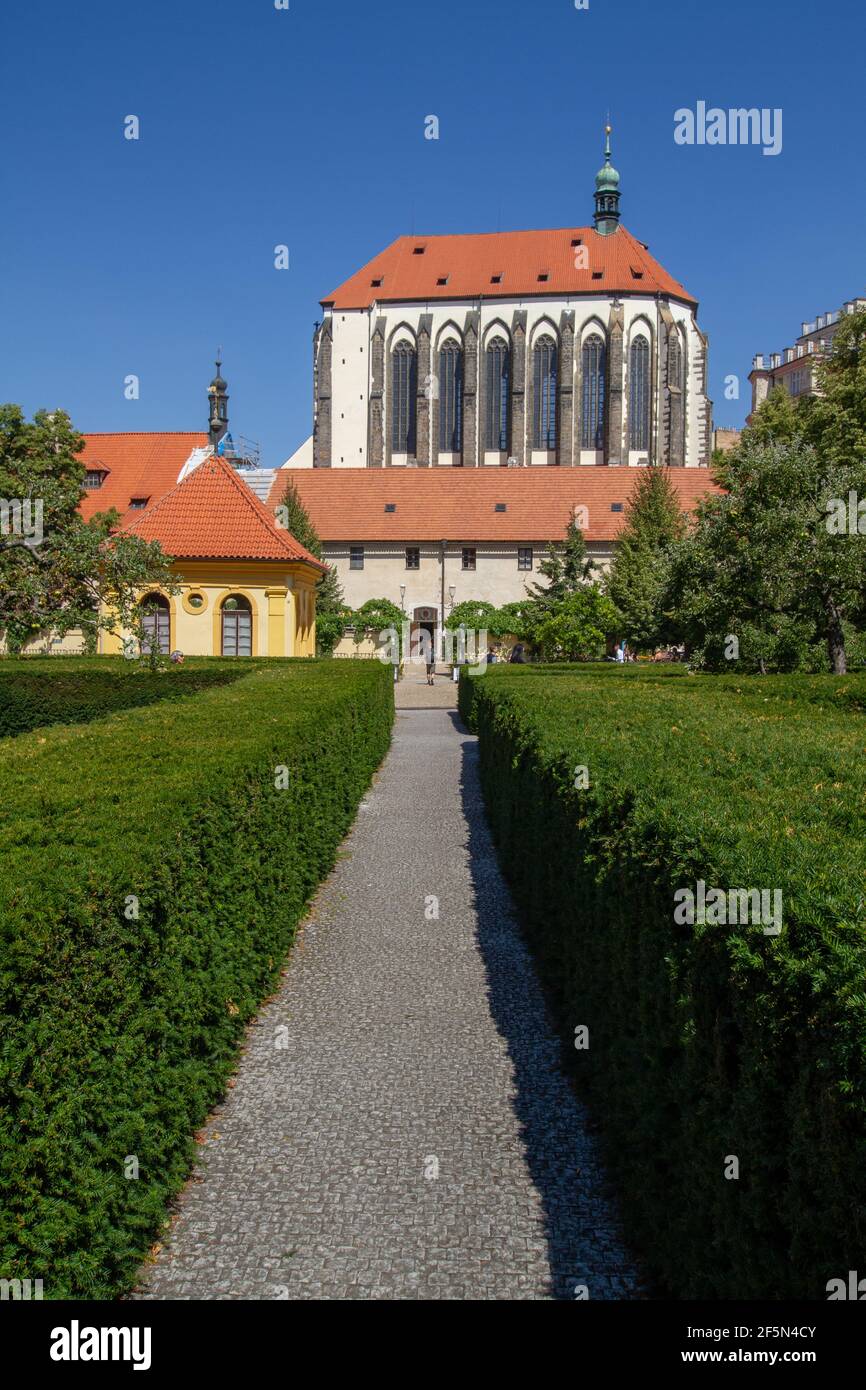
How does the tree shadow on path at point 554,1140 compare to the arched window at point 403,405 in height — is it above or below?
below

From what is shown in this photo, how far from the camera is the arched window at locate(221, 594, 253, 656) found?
105ft

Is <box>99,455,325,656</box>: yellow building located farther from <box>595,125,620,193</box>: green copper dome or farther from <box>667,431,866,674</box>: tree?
<box>595,125,620,193</box>: green copper dome

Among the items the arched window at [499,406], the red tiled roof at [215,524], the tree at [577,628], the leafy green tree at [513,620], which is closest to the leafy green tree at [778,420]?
the tree at [577,628]

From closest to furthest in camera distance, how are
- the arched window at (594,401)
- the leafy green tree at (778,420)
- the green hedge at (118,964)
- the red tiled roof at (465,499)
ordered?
the green hedge at (118,964) → the leafy green tree at (778,420) → the red tiled roof at (465,499) → the arched window at (594,401)

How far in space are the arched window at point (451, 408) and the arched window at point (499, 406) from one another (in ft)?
6.54

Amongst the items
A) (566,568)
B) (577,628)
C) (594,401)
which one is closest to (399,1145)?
(577,628)

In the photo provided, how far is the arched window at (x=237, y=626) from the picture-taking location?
32.1m

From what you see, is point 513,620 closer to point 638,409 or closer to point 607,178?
point 638,409

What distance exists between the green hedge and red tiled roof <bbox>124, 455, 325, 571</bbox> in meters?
23.2

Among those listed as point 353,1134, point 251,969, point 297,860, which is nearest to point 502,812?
point 297,860

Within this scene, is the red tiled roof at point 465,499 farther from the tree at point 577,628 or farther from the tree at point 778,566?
the tree at point 778,566

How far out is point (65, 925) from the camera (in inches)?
160

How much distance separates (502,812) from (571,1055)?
5.86 meters

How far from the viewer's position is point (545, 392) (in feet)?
254
